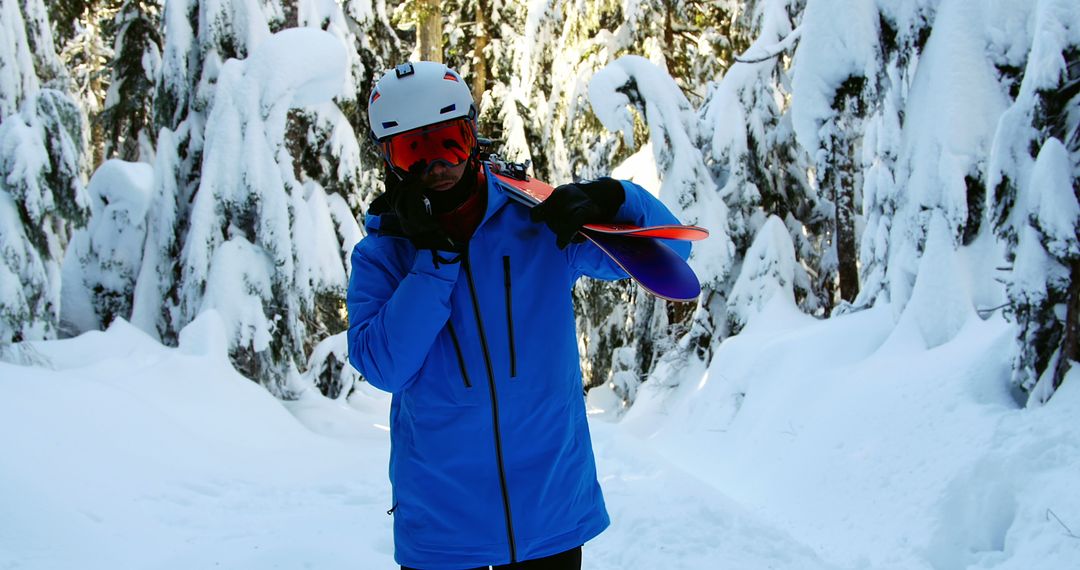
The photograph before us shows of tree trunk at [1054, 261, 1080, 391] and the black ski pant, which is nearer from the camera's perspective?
the black ski pant

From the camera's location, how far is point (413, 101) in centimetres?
223

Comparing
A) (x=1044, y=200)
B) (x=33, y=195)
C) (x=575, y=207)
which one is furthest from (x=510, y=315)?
(x=33, y=195)

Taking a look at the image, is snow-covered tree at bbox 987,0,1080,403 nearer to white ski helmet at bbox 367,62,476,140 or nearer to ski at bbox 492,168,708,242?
ski at bbox 492,168,708,242

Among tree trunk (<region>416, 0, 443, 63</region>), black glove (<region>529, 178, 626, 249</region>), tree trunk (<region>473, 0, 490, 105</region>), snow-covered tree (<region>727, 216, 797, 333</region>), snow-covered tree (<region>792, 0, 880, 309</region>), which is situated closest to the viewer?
black glove (<region>529, 178, 626, 249</region>)

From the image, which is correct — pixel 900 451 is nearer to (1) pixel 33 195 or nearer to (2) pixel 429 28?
(1) pixel 33 195

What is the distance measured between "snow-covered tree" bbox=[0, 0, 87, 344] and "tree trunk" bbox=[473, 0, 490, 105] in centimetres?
1199

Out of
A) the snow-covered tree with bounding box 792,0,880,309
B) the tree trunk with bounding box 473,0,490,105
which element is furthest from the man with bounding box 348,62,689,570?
the tree trunk with bounding box 473,0,490,105

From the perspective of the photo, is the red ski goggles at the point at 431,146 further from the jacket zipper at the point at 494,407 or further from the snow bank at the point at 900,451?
the snow bank at the point at 900,451

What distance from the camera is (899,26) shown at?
561cm

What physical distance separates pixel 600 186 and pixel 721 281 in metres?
9.60

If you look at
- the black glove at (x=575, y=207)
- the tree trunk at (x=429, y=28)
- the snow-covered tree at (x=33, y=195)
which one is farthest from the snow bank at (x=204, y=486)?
the tree trunk at (x=429, y=28)

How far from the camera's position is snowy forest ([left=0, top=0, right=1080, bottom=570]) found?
13.3 feet

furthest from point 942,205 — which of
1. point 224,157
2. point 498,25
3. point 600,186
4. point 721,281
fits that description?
point 498,25

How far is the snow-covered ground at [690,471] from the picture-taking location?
390cm
